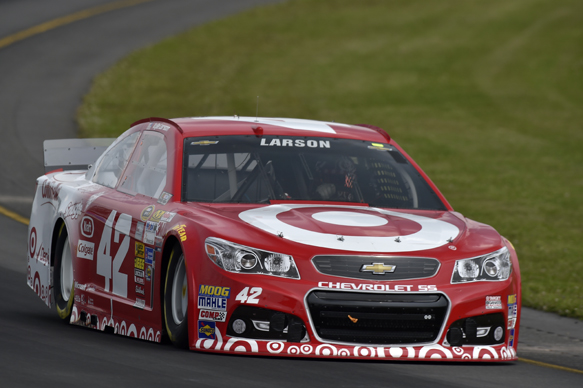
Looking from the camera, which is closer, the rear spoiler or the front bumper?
the front bumper

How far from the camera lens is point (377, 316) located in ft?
20.4

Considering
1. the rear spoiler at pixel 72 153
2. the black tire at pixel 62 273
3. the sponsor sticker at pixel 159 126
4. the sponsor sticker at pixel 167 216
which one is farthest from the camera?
the rear spoiler at pixel 72 153

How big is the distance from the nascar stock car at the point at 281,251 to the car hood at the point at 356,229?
13 mm

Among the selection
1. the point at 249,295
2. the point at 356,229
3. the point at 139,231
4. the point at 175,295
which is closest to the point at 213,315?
the point at 249,295

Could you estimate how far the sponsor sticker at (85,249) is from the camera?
784 cm

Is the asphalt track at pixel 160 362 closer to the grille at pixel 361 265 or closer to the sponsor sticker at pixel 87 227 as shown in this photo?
the grille at pixel 361 265

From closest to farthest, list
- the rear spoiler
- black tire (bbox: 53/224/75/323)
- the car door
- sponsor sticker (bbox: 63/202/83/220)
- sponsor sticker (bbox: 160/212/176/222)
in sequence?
sponsor sticker (bbox: 160/212/176/222)
the car door
sponsor sticker (bbox: 63/202/83/220)
black tire (bbox: 53/224/75/323)
the rear spoiler

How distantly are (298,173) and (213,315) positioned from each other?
1579mm

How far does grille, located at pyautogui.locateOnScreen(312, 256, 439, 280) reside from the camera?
6215 mm

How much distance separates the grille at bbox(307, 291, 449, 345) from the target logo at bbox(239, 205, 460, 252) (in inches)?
11.2

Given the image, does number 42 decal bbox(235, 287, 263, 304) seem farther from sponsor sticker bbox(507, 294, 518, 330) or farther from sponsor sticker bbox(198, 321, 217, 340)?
sponsor sticker bbox(507, 294, 518, 330)

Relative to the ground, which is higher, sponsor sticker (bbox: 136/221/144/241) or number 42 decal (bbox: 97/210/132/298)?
sponsor sticker (bbox: 136/221/144/241)

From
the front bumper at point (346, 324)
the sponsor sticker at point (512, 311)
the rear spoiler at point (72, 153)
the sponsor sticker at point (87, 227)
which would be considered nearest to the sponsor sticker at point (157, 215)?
the front bumper at point (346, 324)

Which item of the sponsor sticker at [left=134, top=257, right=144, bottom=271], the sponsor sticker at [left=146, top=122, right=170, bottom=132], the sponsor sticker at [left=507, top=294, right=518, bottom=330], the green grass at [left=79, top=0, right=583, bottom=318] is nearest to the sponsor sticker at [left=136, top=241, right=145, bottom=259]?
the sponsor sticker at [left=134, top=257, right=144, bottom=271]
